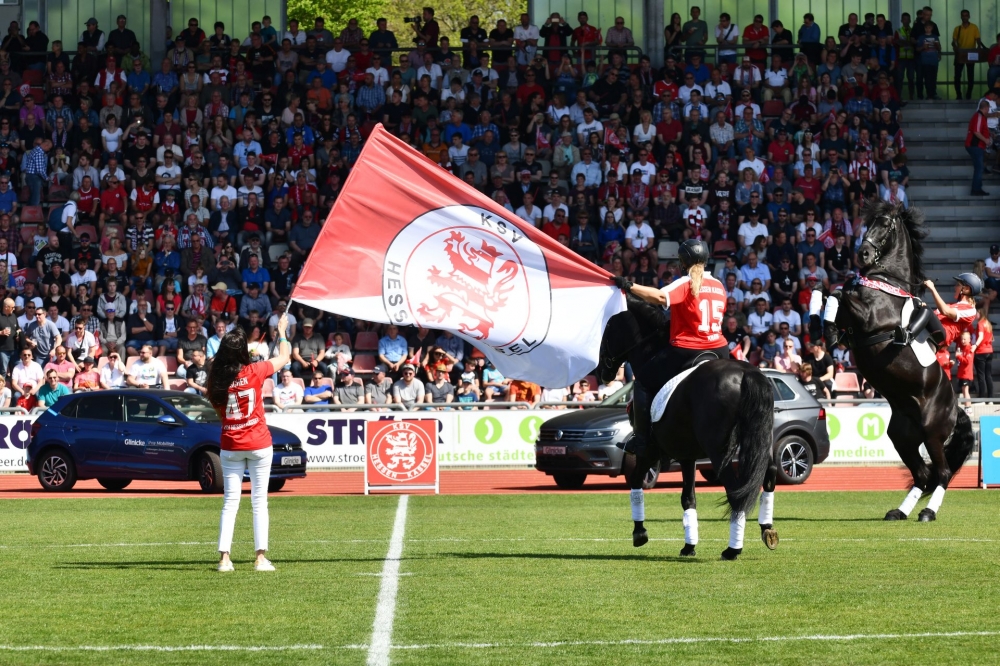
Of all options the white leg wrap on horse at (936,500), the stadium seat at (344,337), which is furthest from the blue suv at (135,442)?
the white leg wrap on horse at (936,500)

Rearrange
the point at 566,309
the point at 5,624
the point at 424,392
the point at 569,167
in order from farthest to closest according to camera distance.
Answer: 1. the point at 569,167
2. the point at 424,392
3. the point at 566,309
4. the point at 5,624

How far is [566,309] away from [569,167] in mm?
21310

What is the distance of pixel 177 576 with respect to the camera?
11.7 metres

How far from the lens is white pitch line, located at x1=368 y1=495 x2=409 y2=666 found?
25.6ft

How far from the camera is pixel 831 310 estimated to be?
15562mm

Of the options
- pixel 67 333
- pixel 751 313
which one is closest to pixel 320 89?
pixel 67 333

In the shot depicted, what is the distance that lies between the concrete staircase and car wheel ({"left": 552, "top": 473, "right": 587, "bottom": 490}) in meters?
12.8

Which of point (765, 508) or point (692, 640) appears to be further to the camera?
point (765, 508)

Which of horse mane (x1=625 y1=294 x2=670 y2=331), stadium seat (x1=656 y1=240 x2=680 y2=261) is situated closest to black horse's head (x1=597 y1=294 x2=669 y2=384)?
horse mane (x1=625 y1=294 x2=670 y2=331)

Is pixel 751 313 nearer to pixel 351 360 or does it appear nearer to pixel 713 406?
pixel 351 360

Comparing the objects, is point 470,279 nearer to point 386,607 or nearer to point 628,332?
point 628,332

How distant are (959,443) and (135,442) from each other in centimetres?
1280

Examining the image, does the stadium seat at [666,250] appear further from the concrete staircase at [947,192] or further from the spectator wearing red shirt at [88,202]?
the spectator wearing red shirt at [88,202]

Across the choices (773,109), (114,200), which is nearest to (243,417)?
(114,200)
